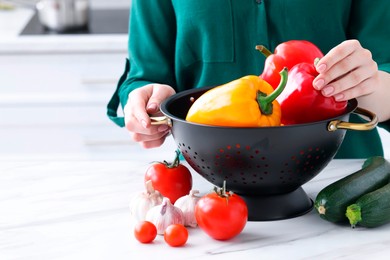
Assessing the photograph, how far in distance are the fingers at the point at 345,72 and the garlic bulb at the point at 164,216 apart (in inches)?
10.6

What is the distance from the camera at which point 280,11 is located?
156 centimetres

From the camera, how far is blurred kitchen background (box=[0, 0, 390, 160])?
8.17 feet

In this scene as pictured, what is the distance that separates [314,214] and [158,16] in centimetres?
63

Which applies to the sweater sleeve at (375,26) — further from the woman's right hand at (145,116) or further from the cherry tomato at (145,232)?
the cherry tomato at (145,232)

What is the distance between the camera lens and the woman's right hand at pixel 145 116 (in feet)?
4.25

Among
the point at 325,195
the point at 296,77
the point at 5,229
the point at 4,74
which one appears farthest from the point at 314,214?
the point at 4,74

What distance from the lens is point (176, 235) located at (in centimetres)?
109

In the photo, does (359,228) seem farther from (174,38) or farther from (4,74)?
(4,74)

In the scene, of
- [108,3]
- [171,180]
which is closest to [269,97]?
[171,180]

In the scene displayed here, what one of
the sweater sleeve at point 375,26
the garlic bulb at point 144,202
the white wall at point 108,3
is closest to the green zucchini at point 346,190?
the garlic bulb at point 144,202

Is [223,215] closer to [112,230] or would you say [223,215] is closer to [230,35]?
[112,230]

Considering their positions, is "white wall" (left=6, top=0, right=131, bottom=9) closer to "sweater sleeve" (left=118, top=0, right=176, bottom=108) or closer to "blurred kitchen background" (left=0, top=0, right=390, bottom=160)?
"blurred kitchen background" (left=0, top=0, right=390, bottom=160)

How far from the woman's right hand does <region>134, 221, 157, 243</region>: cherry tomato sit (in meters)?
0.20

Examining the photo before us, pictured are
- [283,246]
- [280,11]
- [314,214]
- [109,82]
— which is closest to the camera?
[283,246]
